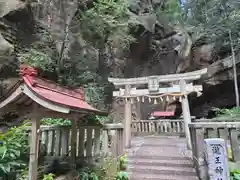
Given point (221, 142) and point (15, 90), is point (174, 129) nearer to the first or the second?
point (221, 142)

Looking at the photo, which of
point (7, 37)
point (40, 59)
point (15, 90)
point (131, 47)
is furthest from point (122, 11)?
point (15, 90)

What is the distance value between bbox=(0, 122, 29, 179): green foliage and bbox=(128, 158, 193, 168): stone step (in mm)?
3049

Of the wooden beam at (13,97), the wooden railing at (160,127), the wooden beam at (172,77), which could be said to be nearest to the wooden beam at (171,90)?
the wooden beam at (172,77)

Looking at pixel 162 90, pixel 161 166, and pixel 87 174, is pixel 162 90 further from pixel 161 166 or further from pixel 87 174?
pixel 87 174

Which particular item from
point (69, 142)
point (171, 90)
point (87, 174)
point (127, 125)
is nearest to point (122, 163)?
point (127, 125)

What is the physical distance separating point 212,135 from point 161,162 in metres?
1.71

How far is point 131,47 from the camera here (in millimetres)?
17156

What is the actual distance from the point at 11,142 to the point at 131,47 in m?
14.2

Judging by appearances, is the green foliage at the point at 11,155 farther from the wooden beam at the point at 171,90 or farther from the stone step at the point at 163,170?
the wooden beam at the point at 171,90

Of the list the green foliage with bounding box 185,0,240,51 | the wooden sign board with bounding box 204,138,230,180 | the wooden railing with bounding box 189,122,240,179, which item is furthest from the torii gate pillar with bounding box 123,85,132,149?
the green foliage with bounding box 185,0,240,51

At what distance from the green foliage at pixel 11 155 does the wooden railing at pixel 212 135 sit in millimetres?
4134

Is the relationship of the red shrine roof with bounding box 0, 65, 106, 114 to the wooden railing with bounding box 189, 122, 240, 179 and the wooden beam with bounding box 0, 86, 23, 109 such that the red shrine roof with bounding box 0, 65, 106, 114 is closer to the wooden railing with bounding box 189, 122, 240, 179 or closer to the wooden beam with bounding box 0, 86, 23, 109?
the wooden beam with bounding box 0, 86, 23, 109

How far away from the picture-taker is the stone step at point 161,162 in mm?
5633

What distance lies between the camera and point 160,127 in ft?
41.4
